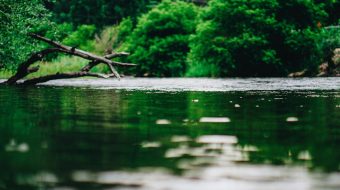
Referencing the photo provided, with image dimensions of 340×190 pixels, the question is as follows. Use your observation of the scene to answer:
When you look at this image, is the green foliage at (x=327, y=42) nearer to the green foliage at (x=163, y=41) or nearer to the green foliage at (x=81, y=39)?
the green foliage at (x=163, y=41)

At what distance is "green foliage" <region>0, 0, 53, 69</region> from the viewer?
2280 cm

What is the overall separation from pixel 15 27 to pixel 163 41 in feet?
94.2

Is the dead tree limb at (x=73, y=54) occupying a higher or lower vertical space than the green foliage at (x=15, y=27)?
lower

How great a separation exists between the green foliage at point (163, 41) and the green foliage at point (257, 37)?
187 inches

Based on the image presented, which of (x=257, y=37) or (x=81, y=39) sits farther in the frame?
(x=81, y=39)

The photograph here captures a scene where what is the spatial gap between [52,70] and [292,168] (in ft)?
125

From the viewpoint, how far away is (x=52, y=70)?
43.3 m

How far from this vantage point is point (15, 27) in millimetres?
22953

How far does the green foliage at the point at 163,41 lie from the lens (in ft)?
168

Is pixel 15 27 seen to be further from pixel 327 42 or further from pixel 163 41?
pixel 163 41

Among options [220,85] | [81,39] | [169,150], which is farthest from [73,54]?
[81,39]

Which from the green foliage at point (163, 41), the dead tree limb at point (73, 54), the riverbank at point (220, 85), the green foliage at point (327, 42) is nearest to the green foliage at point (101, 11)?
the green foliage at point (163, 41)

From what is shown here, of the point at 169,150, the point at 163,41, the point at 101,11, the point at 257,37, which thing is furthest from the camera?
the point at 101,11

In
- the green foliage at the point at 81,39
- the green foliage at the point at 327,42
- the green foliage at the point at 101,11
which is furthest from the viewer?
the green foliage at the point at 101,11
